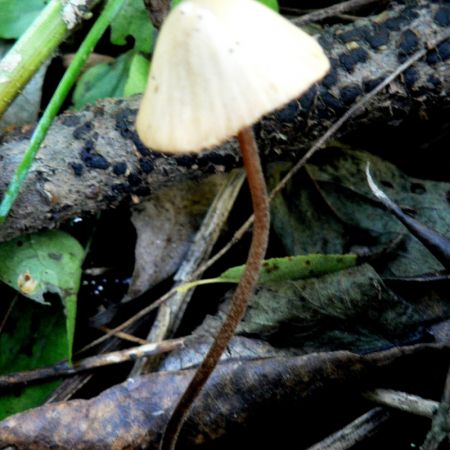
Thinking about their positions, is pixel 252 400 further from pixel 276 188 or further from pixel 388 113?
pixel 388 113

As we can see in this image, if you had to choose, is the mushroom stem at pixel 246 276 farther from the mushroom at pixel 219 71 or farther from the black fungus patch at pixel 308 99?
the black fungus patch at pixel 308 99

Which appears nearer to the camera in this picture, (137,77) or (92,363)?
(92,363)

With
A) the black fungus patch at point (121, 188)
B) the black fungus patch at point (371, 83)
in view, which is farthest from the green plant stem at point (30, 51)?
the black fungus patch at point (371, 83)

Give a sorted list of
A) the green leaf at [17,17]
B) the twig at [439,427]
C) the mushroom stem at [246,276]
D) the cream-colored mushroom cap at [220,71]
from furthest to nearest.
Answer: the green leaf at [17,17] < the twig at [439,427] < the mushroom stem at [246,276] < the cream-colored mushroom cap at [220,71]

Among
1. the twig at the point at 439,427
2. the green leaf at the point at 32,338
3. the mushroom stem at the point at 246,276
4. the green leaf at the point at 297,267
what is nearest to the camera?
the mushroom stem at the point at 246,276

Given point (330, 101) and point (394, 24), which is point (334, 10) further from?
point (330, 101)

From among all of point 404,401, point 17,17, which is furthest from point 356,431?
point 17,17
